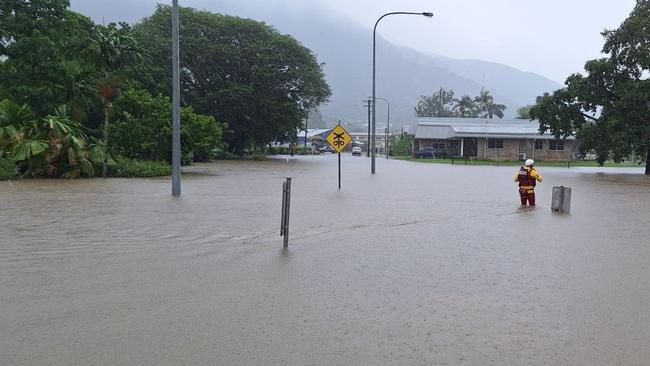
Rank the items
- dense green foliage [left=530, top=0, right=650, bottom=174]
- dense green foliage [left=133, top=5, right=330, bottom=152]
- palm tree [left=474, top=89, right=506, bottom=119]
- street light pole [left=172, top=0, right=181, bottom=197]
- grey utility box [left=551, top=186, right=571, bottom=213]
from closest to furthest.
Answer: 1. grey utility box [left=551, top=186, right=571, bottom=213]
2. street light pole [left=172, top=0, right=181, bottom=197]
3. dense green foliage [left=530, top=0, right=650, bottom=174]
4. dense green foliage [left=133, top=5, right=330, bottom=152]
5. palm tree [left=474, top=89, right=506, bottom=119]

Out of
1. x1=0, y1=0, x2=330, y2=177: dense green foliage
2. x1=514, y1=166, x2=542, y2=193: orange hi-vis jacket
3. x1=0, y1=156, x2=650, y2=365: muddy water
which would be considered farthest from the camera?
x1=0, y1=0, x2=330, y2=177: dense green foliage

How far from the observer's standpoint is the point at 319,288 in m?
6.40

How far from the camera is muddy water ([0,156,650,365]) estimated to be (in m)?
4.53

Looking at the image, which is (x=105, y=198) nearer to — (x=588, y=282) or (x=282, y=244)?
(x=282, y=244)

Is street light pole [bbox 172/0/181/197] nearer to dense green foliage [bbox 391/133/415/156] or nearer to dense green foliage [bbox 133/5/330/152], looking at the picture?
dense green foliage [bbox 133/5/330/152]

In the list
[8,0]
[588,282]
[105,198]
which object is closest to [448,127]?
[8,0]

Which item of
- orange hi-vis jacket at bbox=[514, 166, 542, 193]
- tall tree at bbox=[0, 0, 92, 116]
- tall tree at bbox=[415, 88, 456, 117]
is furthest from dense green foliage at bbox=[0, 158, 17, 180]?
tall tree at bbox=[415, 88, 456, 117]

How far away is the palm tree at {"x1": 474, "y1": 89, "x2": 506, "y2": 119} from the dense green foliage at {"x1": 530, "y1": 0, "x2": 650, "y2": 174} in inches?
3032

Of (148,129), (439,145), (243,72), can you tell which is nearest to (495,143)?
(439,145)

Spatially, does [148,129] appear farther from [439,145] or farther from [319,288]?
[439,145]

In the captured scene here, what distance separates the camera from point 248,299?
591cm

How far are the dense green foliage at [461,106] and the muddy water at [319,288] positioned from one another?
4136 inches

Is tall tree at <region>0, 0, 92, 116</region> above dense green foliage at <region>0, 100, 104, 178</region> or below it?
above

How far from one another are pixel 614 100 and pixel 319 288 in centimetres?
Answer: 3504
